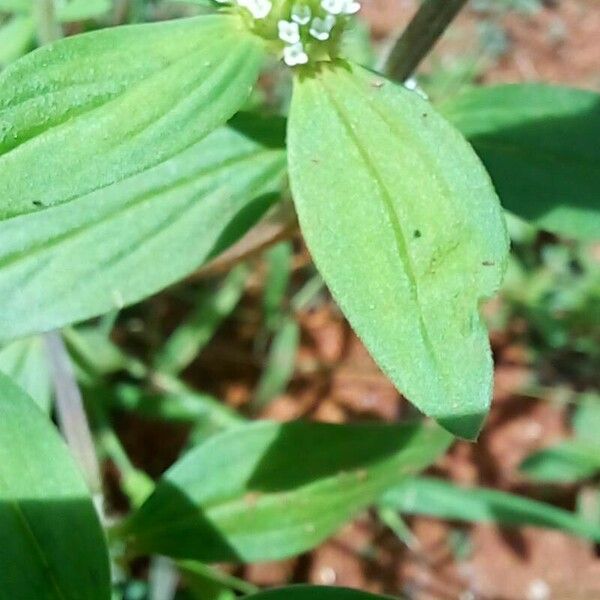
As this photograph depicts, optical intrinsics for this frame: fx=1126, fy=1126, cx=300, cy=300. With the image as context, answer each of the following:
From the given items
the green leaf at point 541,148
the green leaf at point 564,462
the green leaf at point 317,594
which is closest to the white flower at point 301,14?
the green leaf at point 541,148

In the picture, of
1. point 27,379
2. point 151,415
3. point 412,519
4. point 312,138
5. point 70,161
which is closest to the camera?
point 70,161

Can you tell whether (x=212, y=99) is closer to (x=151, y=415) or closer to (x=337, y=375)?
(x=151, y=415)

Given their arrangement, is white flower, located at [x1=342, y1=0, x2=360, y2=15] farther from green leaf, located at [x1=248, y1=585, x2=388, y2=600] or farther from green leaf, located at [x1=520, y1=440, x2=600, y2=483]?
green leaf, located at [x1=520, y1=440, x2=600, y2=483]

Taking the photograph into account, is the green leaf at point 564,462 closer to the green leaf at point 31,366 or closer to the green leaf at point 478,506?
the green leaf at point 478,506

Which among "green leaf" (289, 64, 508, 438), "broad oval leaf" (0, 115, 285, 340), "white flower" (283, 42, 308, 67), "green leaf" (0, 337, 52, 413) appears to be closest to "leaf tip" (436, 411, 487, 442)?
"green leaf" (289, 64, 508, 438)

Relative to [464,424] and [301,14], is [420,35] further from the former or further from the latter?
[464,424]

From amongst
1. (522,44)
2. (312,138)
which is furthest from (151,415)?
(522,44)
